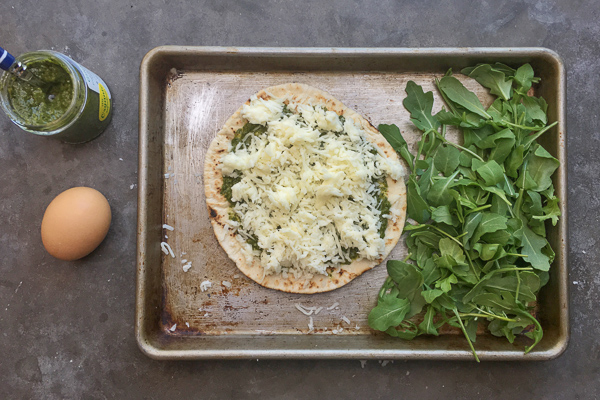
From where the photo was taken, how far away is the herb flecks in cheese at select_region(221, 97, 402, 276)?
1572 millimetres

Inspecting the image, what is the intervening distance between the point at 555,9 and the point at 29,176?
261 centimetres

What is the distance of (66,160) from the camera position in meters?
1.77

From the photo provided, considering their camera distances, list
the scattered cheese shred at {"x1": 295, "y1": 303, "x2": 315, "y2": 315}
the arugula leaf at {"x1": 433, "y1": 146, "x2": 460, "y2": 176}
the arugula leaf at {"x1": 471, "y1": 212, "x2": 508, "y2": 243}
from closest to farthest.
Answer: the arugula leaf at {"x1": 471, "y1": 212, "x2": 508, "y2": 243} → the arugula leaf at {"x1": 433, "y1": 146, "x2": 460, "y2": 176} → the scattered cheese shred at {"x1": 295, "y1": 303, "x2": 315, "y2": 315}

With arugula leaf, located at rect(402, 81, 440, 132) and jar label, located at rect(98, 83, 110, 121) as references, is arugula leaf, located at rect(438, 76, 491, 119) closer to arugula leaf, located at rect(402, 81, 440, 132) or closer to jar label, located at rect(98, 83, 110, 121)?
arugula leaf, located at rect(402, 81, 440, 132)

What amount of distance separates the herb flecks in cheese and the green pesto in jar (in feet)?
2.26

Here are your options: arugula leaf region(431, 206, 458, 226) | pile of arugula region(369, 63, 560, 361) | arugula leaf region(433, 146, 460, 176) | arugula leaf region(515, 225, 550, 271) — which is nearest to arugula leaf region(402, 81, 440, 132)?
pile of arugula region(369, 63, 560, 361)

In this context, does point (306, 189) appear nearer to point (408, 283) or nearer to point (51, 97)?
point (408, 283)

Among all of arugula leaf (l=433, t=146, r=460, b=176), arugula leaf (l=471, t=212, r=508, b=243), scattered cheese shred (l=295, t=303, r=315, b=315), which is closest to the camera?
arugula leaf (l=471, t=212, r=508, b=243)

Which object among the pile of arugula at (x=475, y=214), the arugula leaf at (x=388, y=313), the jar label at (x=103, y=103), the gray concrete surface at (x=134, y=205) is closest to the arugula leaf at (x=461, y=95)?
the pile of arugula at (x=475, y=214)

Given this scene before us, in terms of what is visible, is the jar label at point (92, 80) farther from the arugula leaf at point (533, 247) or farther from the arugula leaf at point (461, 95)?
the arugula leaf at point (533, 247)

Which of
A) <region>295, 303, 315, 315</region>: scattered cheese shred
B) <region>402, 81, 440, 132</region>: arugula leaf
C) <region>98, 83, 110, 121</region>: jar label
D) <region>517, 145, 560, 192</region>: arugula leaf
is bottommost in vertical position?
<region>295, 303, 315, 315</region>: scattered cheese shred

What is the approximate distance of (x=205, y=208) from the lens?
1720 millimetres

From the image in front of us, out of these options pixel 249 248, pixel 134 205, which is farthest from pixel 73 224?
pixel 249 248

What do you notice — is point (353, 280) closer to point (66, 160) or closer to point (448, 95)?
point (448, 95)
